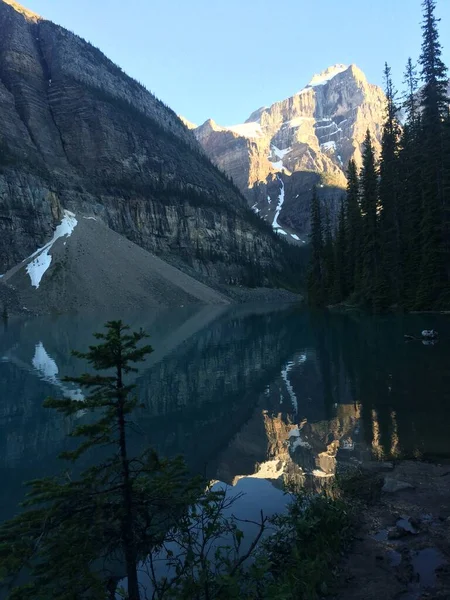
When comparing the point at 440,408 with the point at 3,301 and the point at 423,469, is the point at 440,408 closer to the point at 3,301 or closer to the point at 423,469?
the point at 423,469

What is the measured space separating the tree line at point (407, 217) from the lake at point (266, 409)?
13364 millimetres

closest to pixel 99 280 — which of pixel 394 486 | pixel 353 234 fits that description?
pixel 353 234

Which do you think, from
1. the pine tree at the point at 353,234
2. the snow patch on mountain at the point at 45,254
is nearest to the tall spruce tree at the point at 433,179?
the pine tree at the point at 353,234

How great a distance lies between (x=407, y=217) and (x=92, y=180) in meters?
121

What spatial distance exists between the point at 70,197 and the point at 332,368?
123 meters

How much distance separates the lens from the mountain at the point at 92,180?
109375mm

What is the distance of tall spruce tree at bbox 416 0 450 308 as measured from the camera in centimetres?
4119

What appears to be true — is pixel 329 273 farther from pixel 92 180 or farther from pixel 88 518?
pixel 92 180

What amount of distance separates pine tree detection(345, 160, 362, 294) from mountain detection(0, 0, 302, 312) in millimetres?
47790

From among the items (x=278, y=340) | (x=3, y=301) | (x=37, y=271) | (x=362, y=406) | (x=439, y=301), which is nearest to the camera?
(x=362, y=406)

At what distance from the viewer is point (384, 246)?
178 ft

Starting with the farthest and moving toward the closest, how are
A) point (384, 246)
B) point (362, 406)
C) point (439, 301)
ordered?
point (384, 246) < point (439, 301) < point (362, 406)

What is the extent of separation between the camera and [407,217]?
51.7 metres

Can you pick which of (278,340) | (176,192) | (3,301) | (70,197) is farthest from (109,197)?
(278,340)
